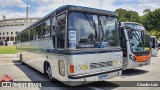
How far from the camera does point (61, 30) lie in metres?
7.37

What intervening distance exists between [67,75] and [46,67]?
9.30ft

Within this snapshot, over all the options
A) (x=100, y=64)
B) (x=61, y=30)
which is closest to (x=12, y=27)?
(x=61, y=30)

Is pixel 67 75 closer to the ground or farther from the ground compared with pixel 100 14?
closer to the ground

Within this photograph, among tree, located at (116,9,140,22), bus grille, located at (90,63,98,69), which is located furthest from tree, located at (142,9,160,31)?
bus grille, located at (90,63,98,69)

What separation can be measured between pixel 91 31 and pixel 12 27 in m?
110

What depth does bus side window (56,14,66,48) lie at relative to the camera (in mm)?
7180

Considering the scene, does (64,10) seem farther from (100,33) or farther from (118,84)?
(118,84)

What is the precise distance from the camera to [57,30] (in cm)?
770

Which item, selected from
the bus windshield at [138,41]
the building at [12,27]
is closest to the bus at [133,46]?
the bus windshield at [138,41]

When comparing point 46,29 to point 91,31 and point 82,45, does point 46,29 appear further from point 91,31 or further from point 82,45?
point 82,45

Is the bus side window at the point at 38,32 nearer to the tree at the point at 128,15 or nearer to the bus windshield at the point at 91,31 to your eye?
the bus windshield at the point at 91,31

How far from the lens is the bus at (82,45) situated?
6.91 meters

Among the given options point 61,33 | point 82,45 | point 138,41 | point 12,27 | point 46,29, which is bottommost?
point 82,45

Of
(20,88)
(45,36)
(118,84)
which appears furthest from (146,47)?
(20,88)
